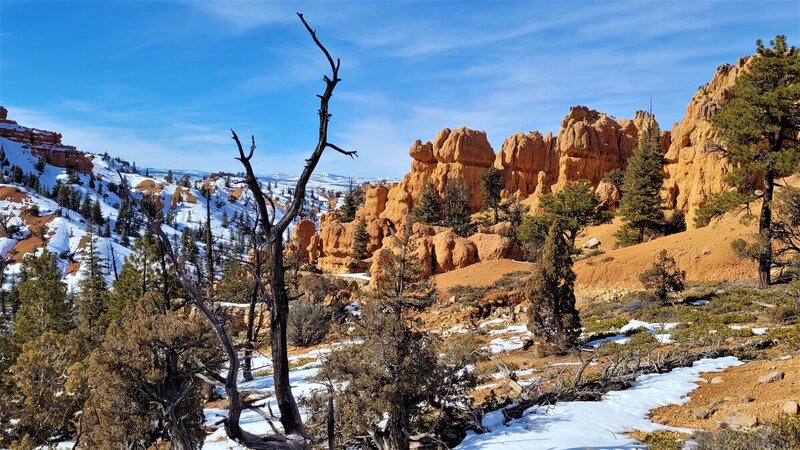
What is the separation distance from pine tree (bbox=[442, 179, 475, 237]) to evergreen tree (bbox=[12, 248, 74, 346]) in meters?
36.5

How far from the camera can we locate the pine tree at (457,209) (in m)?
55.6

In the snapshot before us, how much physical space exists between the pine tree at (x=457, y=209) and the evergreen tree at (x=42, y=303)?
3654 cm

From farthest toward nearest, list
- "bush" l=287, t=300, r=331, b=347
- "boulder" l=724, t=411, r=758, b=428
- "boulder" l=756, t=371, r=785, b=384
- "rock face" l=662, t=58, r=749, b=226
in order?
"rock face" l=662, t=58, r=749, b=226, "bush" l=287, t=300, r=331, b=347, "boulder" l=756, t=371, r=785, b=384, "boulder" l=724, t=411, r=758, b=428

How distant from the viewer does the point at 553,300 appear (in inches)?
675

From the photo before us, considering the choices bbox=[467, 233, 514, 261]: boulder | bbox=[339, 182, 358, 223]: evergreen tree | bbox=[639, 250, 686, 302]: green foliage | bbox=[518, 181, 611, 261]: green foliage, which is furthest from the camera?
bbox=[339, 182, 358, 223]: evergreen tree

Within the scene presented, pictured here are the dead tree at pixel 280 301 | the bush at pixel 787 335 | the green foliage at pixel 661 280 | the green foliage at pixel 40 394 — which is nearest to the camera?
the dead tree at pixel 280 301

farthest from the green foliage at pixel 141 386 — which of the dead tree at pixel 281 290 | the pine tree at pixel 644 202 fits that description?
the pine tree at pixel 644 202

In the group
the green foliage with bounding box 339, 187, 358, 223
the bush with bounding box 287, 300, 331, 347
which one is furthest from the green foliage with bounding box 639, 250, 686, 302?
the green foliage with bounding box 339, 187, 358, 223

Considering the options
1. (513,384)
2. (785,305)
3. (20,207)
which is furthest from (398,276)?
(20,207)

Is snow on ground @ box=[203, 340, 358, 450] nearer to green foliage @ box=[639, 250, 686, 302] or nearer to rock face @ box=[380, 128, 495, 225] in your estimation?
green foliage @ box=[639, 250, 686, 302]

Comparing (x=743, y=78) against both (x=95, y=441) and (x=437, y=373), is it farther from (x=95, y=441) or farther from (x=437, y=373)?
(x=95, y=441)

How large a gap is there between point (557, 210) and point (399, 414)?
3560cm

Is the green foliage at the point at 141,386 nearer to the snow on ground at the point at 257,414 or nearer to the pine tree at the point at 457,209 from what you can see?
the snow on ground at the point at 257,414

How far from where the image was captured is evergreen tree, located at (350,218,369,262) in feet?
173
